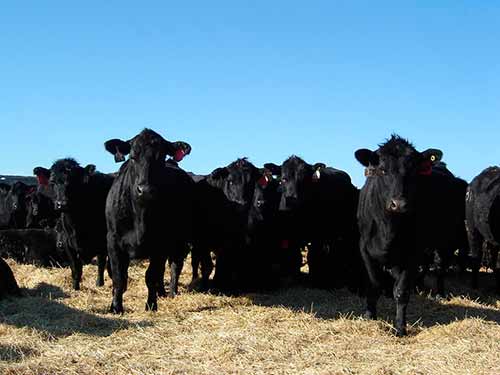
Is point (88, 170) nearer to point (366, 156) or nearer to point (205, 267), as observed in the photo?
point (205, 267)

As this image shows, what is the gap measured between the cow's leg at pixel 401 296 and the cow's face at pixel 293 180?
2.93m

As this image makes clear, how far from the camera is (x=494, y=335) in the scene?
695 centimetres

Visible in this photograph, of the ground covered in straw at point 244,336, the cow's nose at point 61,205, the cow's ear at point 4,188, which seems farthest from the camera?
the cow's ear at point 4,188

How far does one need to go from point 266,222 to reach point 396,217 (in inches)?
128

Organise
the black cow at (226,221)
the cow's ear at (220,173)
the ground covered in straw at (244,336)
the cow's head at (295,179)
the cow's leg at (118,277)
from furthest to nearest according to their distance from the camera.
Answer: the cow's ear at (220,173) < the cow's head at (295,179) < the black cow at (226,221) < the cow's leg at (118,277) < the ground covered in straw at (244,336)

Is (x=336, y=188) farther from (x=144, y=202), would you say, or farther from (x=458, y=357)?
(x=458, y=357)

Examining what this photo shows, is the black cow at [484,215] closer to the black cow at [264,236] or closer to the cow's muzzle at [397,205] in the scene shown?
the black cow at [264,236]

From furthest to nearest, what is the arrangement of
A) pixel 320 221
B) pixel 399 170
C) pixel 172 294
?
pixel 320 221 < pixel 172 294 < pixel 399 170

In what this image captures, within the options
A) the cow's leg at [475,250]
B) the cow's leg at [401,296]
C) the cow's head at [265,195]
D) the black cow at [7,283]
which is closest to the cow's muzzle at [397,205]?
the cow's leg at [401,296]

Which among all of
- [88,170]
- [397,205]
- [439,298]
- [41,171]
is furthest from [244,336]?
[41,171]

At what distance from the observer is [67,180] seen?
10594 mm

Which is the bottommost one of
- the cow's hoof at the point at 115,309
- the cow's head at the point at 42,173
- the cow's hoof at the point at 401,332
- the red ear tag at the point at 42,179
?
the cow's hoof at the point at 115,309

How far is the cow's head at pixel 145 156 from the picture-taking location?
318 inches

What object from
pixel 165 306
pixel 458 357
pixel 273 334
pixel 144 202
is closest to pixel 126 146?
pixel 144 202
